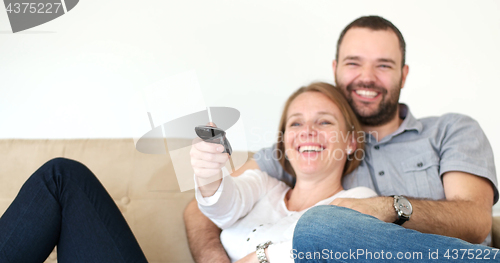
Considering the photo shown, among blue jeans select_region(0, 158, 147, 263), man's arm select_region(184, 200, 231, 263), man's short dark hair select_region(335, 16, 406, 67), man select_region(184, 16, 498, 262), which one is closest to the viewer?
blue jeans select_region(0, 158, 147, 263)

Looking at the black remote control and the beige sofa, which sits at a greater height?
the black remote control

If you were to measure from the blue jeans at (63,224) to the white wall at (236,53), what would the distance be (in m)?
1.09

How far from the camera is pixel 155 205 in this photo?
1559mm

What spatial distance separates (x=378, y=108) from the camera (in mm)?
1774

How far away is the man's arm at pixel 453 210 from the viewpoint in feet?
4.00

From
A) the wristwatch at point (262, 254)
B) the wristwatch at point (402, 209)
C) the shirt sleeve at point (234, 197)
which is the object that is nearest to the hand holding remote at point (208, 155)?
the shirt sleeve at point (234, 197)

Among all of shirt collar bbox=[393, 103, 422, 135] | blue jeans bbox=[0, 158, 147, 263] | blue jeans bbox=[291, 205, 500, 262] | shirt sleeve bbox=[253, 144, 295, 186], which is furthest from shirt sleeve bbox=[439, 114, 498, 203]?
blue jeans bbox=[0, 158, 147, 263]

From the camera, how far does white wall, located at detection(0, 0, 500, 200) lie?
2.34 meters

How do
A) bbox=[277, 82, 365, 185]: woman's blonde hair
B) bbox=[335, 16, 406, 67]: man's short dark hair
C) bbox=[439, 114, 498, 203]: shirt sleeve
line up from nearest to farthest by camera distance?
1. bbox=[439, 114, 498, 203]: shirt sleeve
2. bbox=[277, 82, 365, 185]: woman's blonde hair
3. bbox=[335, 16, 406, 67]: man's short dark hair

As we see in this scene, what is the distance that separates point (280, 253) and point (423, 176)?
2.68ft

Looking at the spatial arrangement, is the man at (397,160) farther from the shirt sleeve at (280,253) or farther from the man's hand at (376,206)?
the shirt sleeve at (280,253)

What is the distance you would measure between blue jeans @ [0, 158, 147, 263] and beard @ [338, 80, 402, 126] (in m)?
1.13

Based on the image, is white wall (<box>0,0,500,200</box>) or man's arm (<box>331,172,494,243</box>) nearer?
man's arm (<box>331,172,494,243</box>)

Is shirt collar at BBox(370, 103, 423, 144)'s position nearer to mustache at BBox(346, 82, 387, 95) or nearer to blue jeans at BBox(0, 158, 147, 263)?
mustache at BBox(346, 82, 387, 95)
